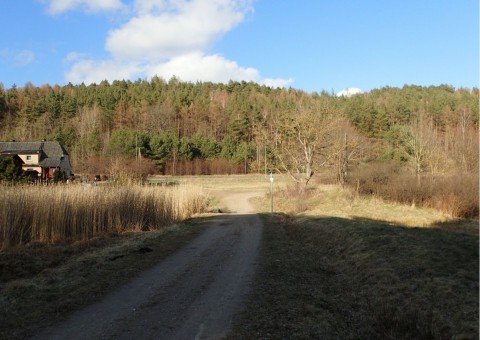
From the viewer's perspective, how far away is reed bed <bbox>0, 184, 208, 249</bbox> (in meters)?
12.5

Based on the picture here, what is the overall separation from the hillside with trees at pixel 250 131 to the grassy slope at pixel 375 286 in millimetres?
2084

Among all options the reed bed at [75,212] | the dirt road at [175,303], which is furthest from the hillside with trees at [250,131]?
the reed bed at [75,212]

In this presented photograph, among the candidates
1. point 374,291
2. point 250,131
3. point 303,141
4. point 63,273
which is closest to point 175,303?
point 63,273

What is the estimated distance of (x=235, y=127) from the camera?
8825 cm

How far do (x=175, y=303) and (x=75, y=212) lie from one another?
904cm

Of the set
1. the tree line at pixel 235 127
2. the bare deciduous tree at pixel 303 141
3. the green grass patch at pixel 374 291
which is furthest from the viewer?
the tree line at pixel 235 127

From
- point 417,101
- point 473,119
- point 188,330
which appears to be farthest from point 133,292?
point 417,101

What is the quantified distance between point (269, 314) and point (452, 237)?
485 centimetres

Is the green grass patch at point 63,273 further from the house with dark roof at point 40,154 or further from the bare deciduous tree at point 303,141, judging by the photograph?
the house with dark roof at point 40,154

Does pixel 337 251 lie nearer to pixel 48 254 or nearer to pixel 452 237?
pixel 452 237

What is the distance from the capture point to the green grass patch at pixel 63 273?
6.28 m

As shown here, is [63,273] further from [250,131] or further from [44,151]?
[250,131]

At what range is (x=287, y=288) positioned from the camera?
786 centimetres

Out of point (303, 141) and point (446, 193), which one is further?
point (303, 141)
